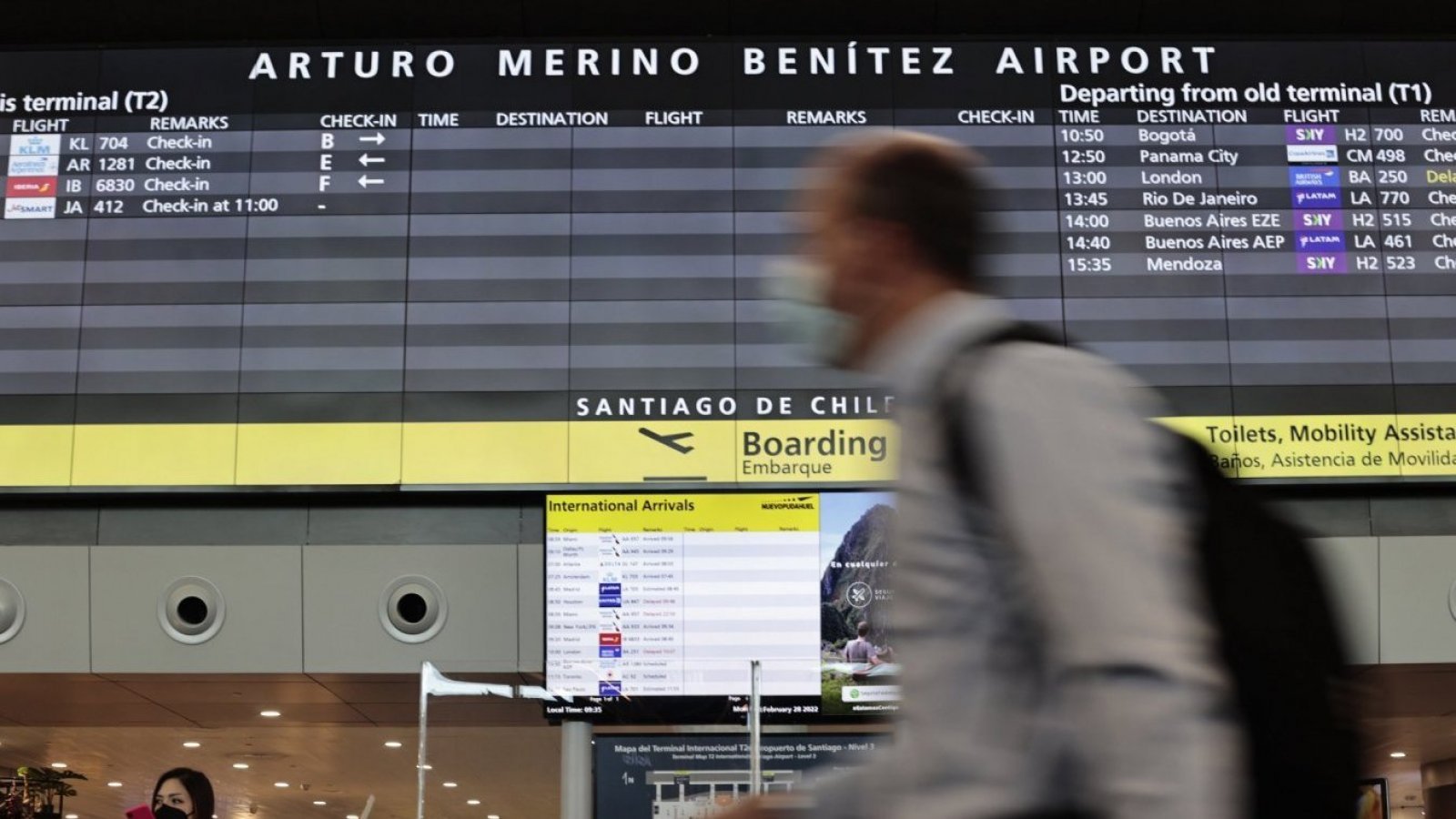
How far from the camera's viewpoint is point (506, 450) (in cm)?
825

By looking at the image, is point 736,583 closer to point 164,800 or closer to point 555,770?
point 164,800

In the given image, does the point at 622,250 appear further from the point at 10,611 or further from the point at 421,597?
the point at 10,611

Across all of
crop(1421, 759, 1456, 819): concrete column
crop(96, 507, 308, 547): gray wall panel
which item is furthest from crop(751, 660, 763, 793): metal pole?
crop(1421, 759, 1456, 819): concrete column

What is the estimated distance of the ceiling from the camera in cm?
884

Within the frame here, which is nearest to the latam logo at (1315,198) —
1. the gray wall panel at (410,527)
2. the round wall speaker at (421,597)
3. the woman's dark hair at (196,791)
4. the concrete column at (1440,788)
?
the gray wall panel at (410,527)

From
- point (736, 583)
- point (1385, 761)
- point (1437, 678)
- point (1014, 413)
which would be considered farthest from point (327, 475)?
point (1385, 761)

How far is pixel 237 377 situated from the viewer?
827cm

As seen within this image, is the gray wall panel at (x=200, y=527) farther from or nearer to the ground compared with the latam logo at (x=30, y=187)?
nearer to the ground

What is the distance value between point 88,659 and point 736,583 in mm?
3456

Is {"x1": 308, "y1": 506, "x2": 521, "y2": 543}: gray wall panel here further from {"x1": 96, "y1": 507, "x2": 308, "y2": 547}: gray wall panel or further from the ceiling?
the ceiling

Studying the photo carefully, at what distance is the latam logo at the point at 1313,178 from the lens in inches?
333

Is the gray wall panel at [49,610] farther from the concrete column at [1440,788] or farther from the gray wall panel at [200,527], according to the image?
Result: the concrete column at [1440,788]

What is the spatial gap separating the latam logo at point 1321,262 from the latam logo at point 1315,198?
0.29 meters

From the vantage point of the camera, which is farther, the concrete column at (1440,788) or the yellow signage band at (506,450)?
the concrete column at (1440,788)
